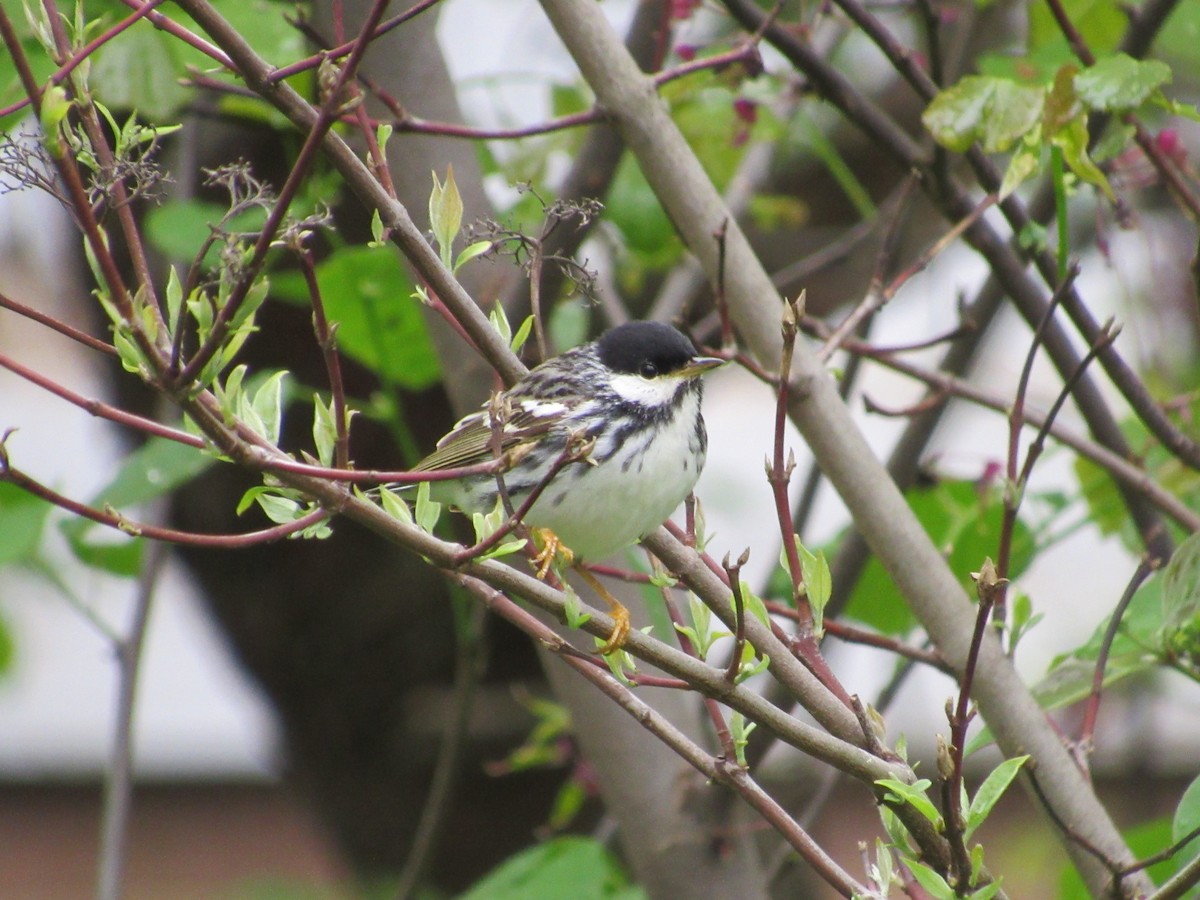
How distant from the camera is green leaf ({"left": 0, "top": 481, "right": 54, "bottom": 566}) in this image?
2521mm

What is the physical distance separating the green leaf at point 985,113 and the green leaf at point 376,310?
1179mm

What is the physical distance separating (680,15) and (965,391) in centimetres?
102

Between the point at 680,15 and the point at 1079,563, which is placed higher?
the point at 680,15

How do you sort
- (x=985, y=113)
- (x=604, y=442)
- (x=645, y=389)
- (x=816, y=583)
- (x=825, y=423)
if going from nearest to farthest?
(x=816, y=583) < (x=985, y=113) < (x=825, y=423) < (x=604, y=442) < (x=645, y=389)

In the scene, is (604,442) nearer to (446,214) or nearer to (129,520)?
(446,214)

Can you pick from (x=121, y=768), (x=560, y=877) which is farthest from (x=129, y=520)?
(x=121, y=768)

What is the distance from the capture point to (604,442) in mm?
2316

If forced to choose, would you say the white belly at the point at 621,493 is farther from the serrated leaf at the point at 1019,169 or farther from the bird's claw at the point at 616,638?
the serrated leaf at the point at 1019,169

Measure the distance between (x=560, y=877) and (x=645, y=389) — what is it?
100 cm

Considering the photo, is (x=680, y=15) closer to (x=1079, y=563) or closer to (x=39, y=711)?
(x=1079, y=563)

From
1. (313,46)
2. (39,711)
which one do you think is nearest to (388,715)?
(313,46)

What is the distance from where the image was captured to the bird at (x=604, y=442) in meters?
2.15

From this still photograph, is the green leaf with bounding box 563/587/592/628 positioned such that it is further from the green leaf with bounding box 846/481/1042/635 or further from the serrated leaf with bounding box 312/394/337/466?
the green leaf with bounding box 846/481/1042/635

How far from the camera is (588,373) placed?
8.34 feet
